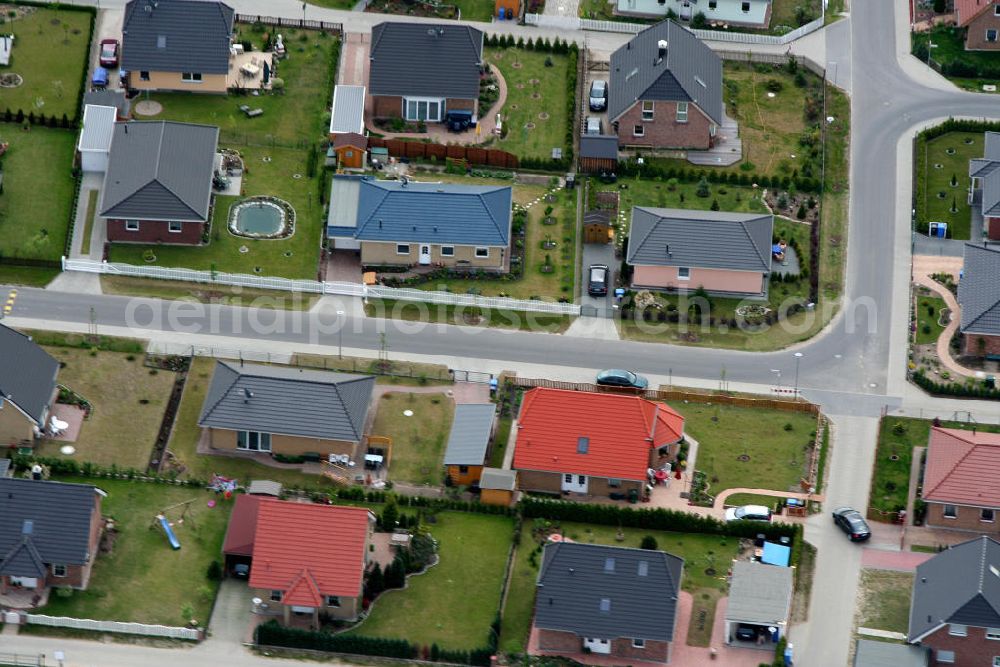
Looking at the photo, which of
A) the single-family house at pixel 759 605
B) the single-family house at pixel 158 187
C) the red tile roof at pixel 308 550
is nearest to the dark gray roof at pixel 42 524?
the red tile roof at pixel 308 550

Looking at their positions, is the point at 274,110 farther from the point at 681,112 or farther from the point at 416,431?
the point at 416,431

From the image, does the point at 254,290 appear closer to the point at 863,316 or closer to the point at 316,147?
the point at 316,147

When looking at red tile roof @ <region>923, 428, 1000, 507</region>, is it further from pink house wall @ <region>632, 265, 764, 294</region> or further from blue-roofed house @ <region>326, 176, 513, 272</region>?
blue-roofed house @ <region>326, 176, 513, 272</region>

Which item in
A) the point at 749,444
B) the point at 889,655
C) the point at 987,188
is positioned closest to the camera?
the point at 889,655

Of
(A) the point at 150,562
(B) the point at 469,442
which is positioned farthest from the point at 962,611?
(A) the point at 150,562

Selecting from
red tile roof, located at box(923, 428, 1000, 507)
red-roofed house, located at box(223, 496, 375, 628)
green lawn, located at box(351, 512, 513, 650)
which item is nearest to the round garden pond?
green lawn, located at box(351, 512, 513, 650)

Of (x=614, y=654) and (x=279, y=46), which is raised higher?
(x=279, y=46)

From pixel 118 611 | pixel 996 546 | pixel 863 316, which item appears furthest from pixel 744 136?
pixel 118 611
